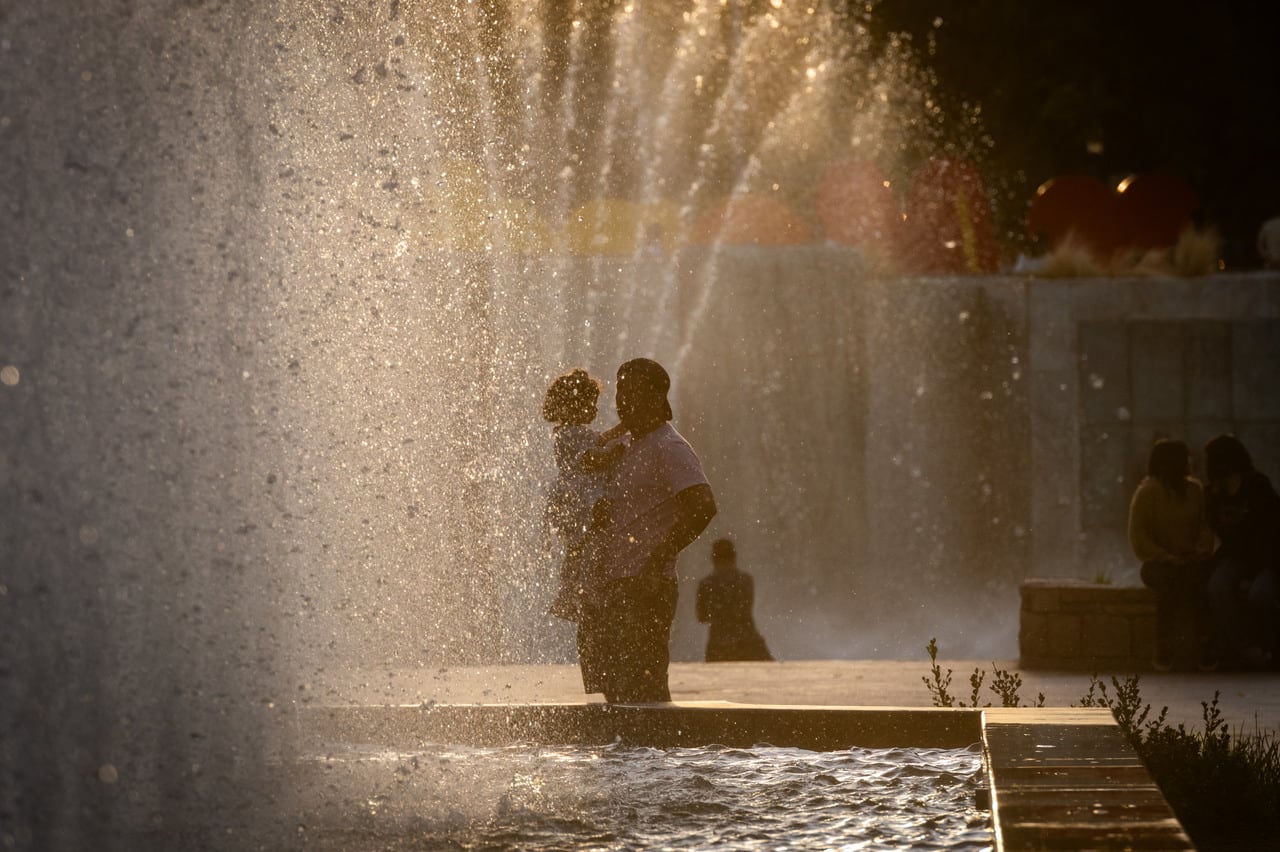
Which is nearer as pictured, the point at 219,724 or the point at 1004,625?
the point at 219,724

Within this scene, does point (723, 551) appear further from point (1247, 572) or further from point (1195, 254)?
point (1195, 254)

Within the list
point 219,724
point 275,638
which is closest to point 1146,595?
point 275,638

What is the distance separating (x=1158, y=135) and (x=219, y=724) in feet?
62.0

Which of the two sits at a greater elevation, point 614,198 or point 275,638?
point 614,198

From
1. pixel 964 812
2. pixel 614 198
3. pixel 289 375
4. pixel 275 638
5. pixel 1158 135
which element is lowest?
pixel 964 812

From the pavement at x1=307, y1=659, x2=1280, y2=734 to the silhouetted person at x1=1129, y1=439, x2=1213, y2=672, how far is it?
34cm

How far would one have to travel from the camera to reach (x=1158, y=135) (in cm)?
2300

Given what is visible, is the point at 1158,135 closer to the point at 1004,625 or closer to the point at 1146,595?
the point at 1004,625

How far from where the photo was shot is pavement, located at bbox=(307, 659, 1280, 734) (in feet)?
29.7

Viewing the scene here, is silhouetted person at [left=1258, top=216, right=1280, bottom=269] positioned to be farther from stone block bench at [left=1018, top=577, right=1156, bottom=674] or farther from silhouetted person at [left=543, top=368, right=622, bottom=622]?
silhouetted person at [left=543, top=368, right=622, bottom=622]

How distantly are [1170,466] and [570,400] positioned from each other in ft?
15.7

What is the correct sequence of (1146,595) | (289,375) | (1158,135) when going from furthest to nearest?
1. (1158,135)
2. (1146,595)
3. (289,375)

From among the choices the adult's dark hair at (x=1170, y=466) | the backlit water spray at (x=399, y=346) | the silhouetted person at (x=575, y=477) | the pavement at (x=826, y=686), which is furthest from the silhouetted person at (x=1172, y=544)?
the silhouetted person at (x=575, y=477)

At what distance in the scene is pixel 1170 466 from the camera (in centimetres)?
1168
